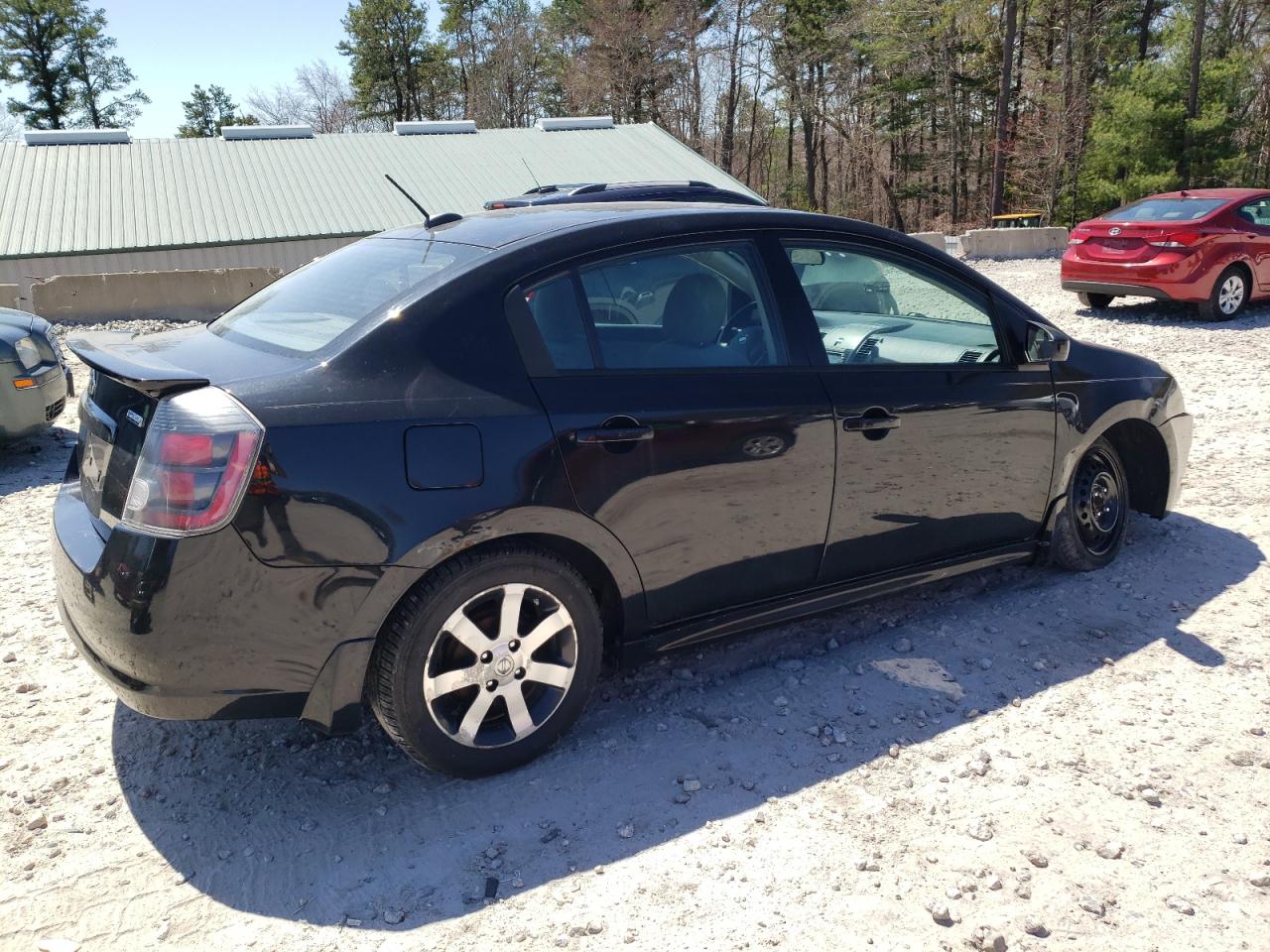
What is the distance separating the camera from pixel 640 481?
3129mm

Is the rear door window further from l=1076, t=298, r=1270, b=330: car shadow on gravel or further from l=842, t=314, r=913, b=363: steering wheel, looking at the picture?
l=1076, t=298, r=1270, b=330: car shadow on gravel

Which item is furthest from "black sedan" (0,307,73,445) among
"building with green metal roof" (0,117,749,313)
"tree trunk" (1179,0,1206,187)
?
"tree trunk" (1179,0,1206,187)

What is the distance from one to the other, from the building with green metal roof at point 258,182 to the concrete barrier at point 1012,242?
943cm

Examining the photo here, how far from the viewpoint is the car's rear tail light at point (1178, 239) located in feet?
38.1

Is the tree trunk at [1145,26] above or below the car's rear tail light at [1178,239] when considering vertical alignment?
above

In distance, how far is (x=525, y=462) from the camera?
9.54 ft

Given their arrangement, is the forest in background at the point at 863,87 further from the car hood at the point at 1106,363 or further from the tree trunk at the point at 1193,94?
the car hood at the point at 1106,363

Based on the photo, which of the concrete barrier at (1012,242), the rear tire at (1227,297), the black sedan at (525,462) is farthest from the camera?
the concrete barrier at (1012,242)

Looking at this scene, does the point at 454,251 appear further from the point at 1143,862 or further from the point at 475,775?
the point at 1143,862

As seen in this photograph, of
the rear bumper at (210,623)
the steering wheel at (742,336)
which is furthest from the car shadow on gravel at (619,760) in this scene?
the steering wheel at (742,336)

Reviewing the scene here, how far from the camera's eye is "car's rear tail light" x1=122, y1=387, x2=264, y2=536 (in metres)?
2.57

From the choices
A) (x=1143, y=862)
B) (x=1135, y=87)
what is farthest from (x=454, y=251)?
(x=1135, y=87)

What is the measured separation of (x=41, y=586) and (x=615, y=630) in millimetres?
3044

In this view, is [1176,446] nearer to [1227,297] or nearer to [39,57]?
[1227,297]
